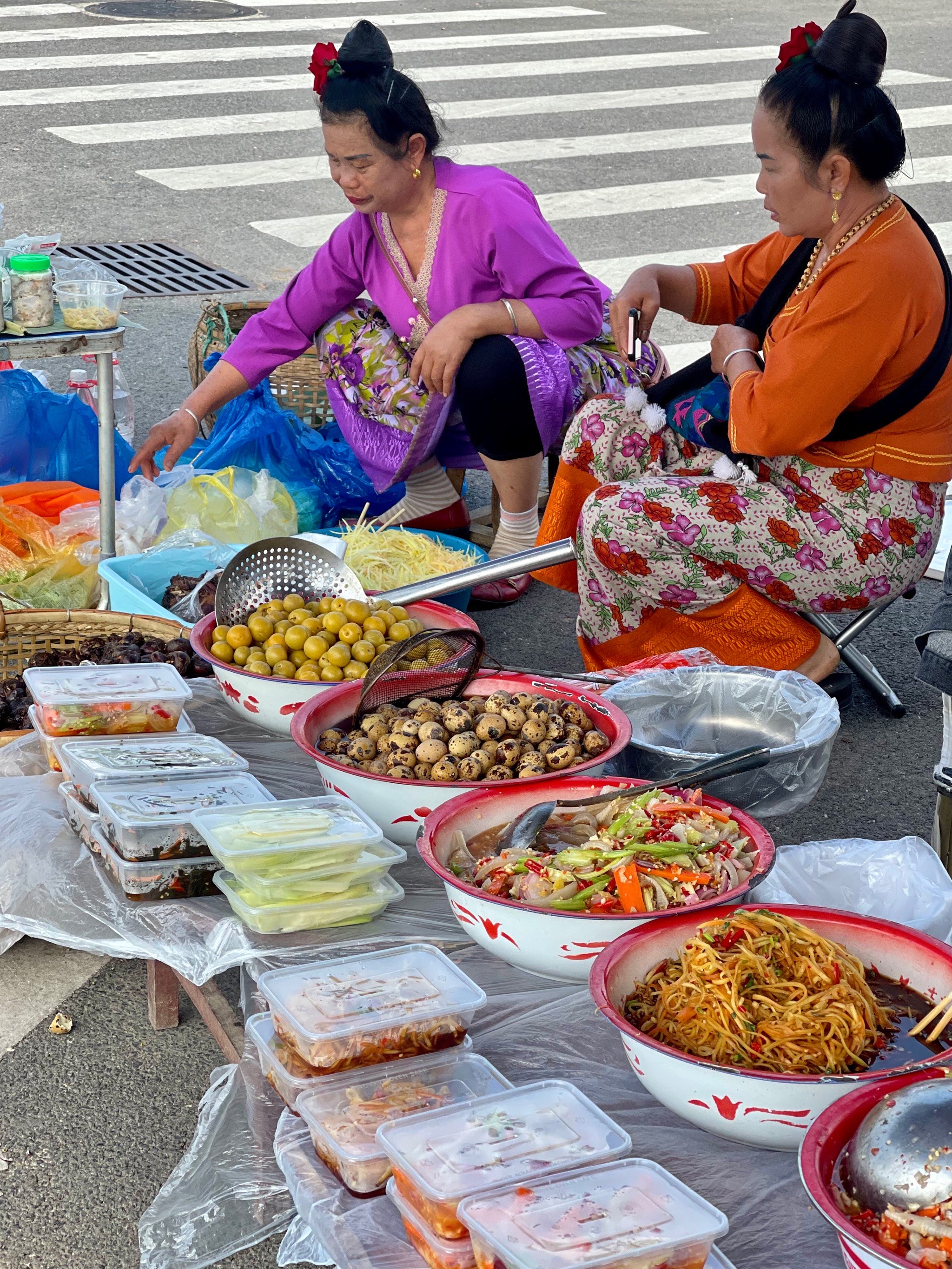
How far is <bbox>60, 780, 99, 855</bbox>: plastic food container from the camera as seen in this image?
2111 mm

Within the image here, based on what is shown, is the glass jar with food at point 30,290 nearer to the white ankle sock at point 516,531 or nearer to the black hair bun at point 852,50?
the white ankle sock at point 516,531

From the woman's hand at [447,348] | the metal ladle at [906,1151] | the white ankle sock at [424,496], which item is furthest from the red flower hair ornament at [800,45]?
the metal ladle at [906,1151]

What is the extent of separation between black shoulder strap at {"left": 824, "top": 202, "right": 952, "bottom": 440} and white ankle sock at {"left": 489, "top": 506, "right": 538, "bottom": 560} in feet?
3.50

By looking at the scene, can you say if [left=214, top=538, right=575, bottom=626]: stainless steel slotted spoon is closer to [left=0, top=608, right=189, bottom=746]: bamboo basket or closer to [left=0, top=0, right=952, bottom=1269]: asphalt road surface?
[left=0, top=608, right=189, bottom=746]: bamboo basket

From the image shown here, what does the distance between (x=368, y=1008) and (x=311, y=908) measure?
0.27 m

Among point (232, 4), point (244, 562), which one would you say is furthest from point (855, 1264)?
point (232, 4)

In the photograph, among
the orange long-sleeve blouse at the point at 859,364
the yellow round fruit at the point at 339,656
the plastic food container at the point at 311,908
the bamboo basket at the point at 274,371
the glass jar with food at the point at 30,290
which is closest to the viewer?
the plastic food container at the point at 311,908

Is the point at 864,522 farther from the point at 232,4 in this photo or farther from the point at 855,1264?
the point at 232,4

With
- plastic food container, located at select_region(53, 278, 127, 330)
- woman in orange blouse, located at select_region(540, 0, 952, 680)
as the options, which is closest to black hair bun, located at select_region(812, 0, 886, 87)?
woman in orange blouse, located at select_region(540, 0, 952, 680)

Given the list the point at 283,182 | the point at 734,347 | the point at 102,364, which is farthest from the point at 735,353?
the point at 283,182

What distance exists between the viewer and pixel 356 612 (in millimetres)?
2656

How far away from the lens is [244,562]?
2803 millimetres

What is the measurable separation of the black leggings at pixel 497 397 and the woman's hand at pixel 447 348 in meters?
0.04

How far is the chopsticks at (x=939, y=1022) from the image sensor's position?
1564 millimetres
